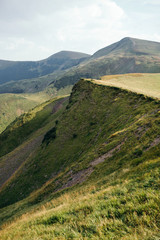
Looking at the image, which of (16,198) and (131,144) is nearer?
(131,144)

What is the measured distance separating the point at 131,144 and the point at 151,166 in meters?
9.61

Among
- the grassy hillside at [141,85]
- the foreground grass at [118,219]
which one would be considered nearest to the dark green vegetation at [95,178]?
the foreground grass at [118,219]

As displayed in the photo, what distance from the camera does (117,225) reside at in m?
4.98

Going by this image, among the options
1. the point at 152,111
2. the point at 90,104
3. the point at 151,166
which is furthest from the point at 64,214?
the point at 90,104

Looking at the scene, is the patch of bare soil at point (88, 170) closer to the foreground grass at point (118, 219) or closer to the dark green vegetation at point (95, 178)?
the dark green vegetation at point (95, 178)

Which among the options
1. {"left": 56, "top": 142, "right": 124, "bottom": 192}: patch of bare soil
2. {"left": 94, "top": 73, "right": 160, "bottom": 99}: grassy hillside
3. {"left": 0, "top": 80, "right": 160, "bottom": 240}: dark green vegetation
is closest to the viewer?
{"left": 0, "top": 80, "right": 160, "bottom": 240}: dark green vegetation

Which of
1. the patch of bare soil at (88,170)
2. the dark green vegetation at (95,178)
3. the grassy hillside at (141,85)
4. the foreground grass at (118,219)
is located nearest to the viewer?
the foreground grass at (118,219)

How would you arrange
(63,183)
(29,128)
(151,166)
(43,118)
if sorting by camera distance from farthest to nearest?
(43,118)
(29,128)
(63,183)
(151,166)

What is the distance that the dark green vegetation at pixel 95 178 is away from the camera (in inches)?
214

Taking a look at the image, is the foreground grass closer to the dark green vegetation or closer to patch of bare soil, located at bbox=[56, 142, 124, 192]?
the dark green vegetation

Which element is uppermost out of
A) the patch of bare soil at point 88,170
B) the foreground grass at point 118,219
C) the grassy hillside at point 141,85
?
the grassy hillside at point 141,85

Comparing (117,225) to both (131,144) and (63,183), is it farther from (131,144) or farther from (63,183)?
(63,183)

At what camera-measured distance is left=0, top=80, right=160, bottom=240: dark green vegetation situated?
5.44 m

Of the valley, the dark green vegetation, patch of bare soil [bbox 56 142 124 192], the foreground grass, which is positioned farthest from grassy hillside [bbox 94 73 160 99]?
the foreground grass
